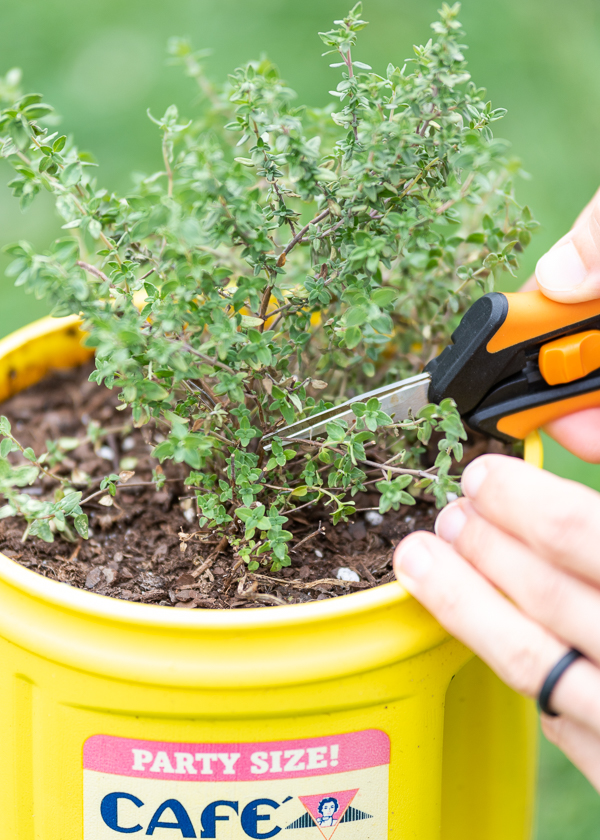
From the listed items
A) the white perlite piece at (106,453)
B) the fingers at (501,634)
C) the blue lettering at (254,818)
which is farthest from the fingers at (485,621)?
the white perlite piece at (106,453)

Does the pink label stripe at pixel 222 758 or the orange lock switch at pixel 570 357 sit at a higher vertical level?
the orange lock switch at pixel 570 357

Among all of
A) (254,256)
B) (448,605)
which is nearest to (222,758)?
(448,605)

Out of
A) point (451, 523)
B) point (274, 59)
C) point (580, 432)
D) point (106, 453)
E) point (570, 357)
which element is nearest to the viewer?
point (451, 523)

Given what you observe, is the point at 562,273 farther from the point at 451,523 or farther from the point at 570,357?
the point at 451,523

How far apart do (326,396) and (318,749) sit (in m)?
0.48

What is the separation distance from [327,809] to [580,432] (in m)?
0.60

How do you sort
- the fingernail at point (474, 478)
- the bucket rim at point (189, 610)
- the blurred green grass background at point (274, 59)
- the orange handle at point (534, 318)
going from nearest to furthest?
the bucket rim at point (189, 610), the fingernail at point (474, 478), the orange handle at point (534, 318), the blurred green grass background at point (274, 59)

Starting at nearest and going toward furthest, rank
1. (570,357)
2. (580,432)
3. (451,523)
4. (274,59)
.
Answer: (451,523) → (570,357) → (580,432) → (274,59)

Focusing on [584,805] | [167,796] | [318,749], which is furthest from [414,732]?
[584,805]

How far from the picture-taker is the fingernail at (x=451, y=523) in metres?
0.85

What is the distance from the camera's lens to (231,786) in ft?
2.55

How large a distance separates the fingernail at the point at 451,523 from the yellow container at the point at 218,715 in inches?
3.6

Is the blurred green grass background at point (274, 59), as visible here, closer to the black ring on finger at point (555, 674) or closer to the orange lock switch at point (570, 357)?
the orange lock switch at point (570, 357)

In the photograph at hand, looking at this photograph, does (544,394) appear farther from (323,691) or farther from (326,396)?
(323,691)
